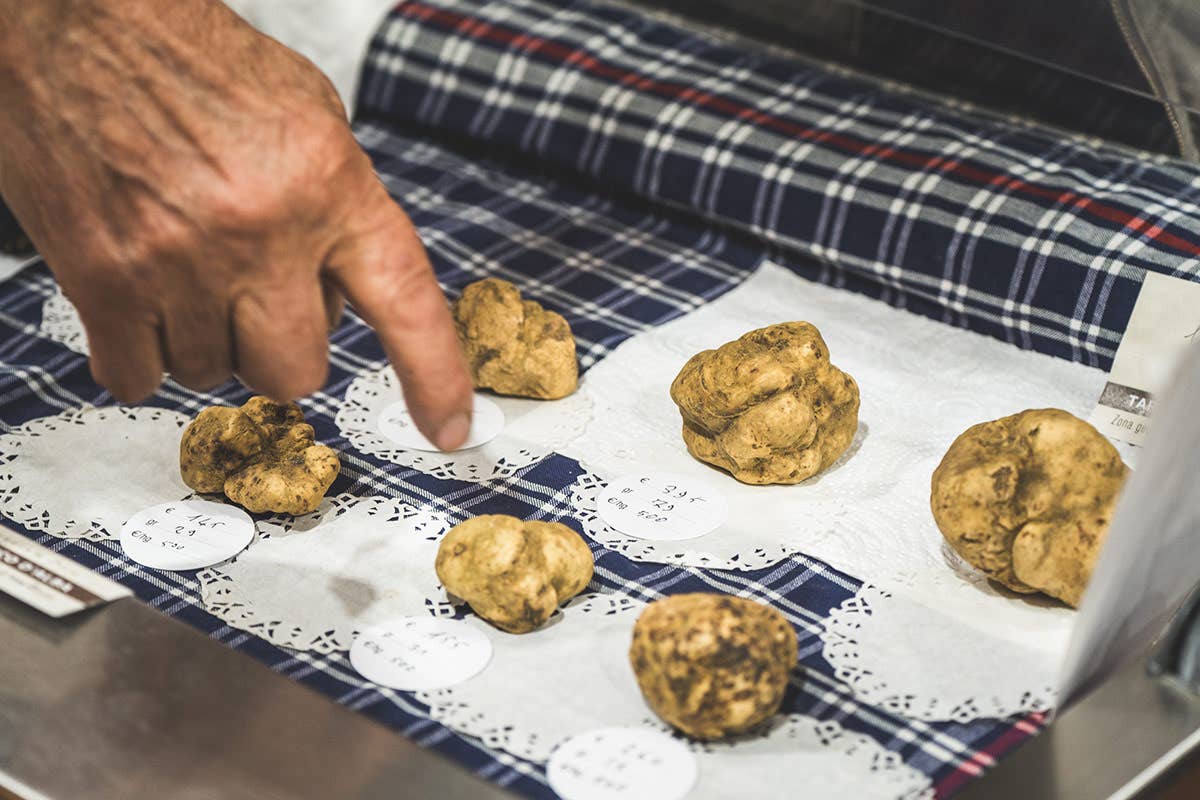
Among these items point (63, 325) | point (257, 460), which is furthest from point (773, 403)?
point (63, 325)

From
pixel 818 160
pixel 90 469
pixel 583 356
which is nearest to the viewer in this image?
pixel 90 469

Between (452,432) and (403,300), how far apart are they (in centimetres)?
9

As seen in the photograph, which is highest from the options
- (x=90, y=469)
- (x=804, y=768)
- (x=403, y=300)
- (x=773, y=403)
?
(x=403, y=300)

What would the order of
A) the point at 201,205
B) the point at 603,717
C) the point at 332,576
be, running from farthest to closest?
the point at 332,576 < the point at 603,717 < the point at 201,205

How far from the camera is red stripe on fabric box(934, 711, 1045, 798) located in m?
0.90

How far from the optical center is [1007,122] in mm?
1664

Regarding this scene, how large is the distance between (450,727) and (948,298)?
76 centimetres

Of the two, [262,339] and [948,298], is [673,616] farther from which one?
[948,298]

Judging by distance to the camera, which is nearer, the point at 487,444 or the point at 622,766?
the point at 622,766

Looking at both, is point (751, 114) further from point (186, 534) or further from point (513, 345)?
point (186, 534)

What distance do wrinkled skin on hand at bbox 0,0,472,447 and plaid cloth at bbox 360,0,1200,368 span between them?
73cm

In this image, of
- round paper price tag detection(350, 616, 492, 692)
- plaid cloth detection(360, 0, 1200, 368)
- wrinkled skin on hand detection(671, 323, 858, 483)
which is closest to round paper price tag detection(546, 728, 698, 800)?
round paper price tag detection(350, 616, 492, 692)

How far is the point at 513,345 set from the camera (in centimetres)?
131

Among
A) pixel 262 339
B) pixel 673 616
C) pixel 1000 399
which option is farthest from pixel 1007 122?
pixel 262 339
